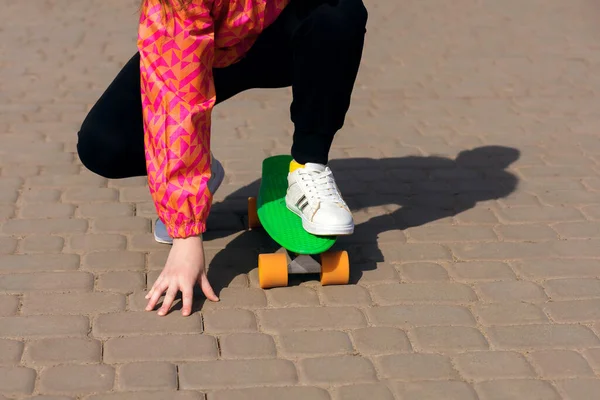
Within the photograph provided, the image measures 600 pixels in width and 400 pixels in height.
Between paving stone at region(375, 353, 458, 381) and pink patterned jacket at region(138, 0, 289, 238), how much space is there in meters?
0.72

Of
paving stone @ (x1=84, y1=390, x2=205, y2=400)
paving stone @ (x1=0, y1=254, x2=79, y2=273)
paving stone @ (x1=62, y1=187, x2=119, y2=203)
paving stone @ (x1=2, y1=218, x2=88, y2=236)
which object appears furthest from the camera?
paving stone @ (x1=62, y1=187, x2=119, y2=203)

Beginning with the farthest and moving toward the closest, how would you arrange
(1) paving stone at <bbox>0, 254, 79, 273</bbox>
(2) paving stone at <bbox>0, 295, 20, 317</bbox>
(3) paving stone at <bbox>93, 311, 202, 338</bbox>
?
(1) paving stone at <bbox>0, 254, 79, 273</bbox> → (2) paving stone at <bbox>0, 295, 20, 317</bbox> → (3) paving stone at <bbox>93, 311, 202, 338</bbox>

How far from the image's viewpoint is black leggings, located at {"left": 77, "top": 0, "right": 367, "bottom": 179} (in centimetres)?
319

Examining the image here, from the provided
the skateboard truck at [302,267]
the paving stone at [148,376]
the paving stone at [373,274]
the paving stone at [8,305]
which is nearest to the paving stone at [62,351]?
the paving stone at [148,376]

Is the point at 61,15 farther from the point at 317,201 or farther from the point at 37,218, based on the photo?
the point at 317,201

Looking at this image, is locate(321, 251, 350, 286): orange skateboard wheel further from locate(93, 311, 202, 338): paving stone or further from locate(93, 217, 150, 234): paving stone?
locate(93, 217, 150, 234): paving stone

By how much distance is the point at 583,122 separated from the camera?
516 centimetres

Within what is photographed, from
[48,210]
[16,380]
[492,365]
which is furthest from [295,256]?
[48,210]

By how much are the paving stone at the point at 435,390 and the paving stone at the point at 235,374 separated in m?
0.31

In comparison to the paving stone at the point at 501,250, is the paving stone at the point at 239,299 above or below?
below

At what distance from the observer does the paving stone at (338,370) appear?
103 inches

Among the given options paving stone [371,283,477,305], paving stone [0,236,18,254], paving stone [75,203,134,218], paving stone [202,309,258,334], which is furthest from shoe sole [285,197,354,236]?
paving stone [0,236,18,254]

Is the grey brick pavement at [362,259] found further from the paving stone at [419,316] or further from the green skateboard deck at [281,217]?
the green skateboard deck at [281,217]

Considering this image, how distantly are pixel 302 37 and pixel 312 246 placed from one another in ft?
2.34
